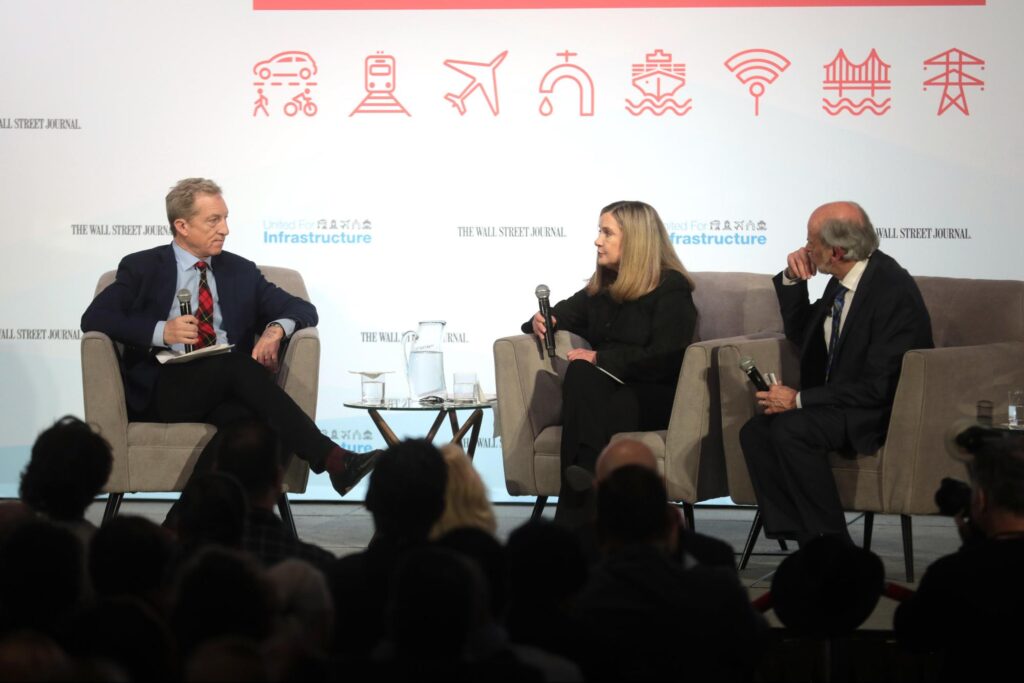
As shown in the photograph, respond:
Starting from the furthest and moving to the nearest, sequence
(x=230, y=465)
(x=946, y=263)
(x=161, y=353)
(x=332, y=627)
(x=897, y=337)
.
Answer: (x=946, y=263), (x=161, y=353), (x=897, y=337), (x=230, y=465), (x=332, y=627)

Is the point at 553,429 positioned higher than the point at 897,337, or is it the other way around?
the point at 897,337

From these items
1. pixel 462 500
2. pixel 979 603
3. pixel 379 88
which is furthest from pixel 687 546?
pixel 379 88

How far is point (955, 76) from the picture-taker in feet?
18.5

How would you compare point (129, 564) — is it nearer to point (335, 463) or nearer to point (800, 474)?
point (335, 463)

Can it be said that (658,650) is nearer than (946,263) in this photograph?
Yes

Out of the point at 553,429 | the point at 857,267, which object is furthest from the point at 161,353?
the point at 857,267

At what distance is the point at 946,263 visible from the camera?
5.71 m

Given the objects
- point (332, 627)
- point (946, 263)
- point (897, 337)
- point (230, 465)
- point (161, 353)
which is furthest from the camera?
point (946, 263)

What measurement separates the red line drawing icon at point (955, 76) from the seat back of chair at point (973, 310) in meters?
1.29

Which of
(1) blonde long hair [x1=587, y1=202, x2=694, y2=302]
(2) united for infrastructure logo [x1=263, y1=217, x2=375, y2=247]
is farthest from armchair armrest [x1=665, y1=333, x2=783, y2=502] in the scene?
(2) united for infrastructure logo [x1=263, y1=217, x2=375, y2=247]

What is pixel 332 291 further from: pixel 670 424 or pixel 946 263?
pixel 946 263

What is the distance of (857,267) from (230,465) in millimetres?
2417

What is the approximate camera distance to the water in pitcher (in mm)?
4879

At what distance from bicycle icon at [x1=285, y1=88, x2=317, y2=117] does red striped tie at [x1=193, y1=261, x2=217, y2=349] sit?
49.3 inches
